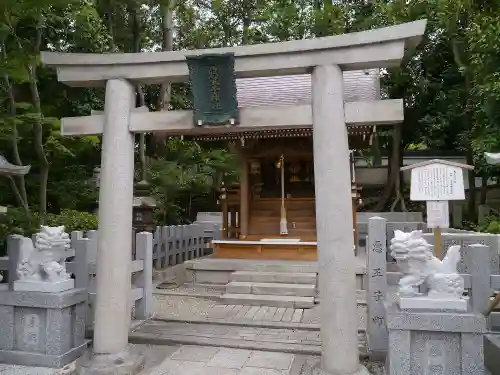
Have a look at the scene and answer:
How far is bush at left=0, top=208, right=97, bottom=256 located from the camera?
813 centimetres

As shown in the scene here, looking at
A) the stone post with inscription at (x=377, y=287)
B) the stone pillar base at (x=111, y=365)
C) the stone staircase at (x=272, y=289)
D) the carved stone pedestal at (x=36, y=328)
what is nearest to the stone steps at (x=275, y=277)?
the stone staircase at (x=272, y=289)

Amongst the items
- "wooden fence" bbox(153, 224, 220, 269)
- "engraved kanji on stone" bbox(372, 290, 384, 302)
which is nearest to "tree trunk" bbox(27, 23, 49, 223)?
"wooden fence" bbox(153, 224, 220, 269)

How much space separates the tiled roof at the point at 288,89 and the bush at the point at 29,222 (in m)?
5.43

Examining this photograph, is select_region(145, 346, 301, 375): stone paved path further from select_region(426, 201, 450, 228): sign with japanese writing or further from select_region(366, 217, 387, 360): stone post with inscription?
select_region(426, 201, 450, 228): sign with japanese writing

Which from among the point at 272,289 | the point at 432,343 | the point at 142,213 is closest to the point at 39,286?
the point at 432,343

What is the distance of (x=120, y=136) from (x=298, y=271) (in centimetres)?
554

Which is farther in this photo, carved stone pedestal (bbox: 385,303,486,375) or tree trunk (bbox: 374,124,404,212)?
tree trunk (bbox: 374,124,404,212)

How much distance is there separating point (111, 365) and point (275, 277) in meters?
4.66

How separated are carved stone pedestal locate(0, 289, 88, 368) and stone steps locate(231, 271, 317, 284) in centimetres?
443

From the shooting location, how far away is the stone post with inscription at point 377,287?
4.93m

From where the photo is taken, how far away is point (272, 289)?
825cm

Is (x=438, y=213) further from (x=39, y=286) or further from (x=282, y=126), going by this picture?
(x=39, y=286)

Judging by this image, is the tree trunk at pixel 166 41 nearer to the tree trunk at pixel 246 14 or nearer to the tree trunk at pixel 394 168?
the tree trunk at pixel 246 14

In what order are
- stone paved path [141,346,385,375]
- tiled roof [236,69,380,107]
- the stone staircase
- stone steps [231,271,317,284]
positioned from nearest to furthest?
stone paved path [141,346,385,375]
the stone staircase
stone steps [231,271,317,284]
tiled roof [236,69,380,107]
